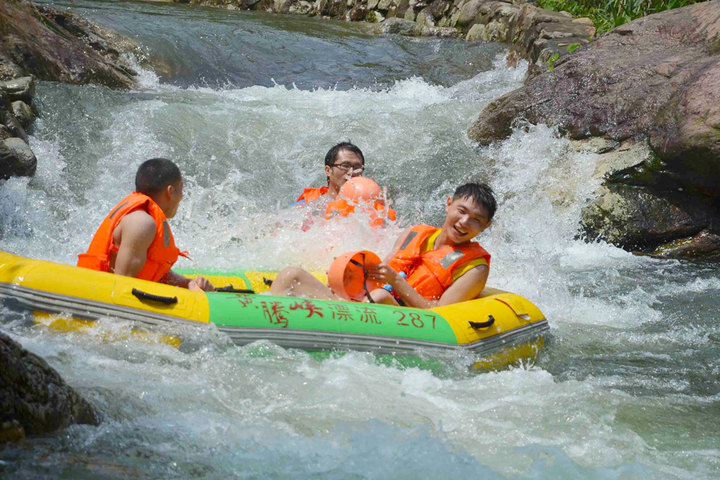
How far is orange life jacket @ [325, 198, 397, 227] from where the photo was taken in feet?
19.4

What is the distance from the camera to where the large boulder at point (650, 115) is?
6844mm

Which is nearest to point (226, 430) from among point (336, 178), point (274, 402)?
point (274, 402)

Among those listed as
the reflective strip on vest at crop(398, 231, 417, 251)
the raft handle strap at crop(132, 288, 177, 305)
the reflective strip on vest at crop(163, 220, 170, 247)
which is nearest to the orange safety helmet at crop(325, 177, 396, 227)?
the reflective strip on vest at crop(398, 231, 417, 251)

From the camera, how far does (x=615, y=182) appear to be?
7.29m

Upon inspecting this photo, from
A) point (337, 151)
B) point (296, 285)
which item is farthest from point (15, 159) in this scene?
point (296, 285)

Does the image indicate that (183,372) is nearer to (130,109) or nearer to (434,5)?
(130,109)

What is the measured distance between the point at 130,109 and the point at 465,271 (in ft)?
16.1

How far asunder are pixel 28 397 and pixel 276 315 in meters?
1.68

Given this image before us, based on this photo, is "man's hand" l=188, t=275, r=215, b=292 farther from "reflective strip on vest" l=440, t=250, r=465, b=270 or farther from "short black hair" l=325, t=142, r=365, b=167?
"short black hair" l=325, t=142, r=365, b=167

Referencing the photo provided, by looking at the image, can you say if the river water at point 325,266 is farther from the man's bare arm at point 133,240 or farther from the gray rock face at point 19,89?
the man's bare arm at point 133,240

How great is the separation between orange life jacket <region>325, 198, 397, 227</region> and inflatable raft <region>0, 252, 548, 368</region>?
147 cm

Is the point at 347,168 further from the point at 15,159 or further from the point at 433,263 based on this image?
the point at 15,159

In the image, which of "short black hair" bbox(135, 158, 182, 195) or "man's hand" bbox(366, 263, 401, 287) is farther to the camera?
"man's hand" bbox(366, 263, 401, 287)

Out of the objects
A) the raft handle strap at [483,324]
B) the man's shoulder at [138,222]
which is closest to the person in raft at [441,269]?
the raft handle strap at [483,324]
